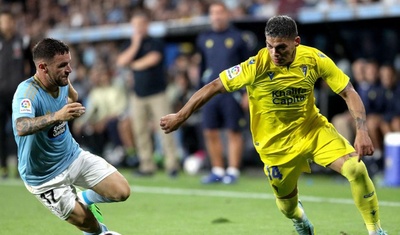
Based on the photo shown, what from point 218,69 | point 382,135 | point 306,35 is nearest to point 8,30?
point 218,69

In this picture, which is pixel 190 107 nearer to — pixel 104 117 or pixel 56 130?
pixel 56 130

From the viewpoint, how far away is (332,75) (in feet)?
24.1

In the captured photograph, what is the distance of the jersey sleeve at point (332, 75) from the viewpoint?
23.9 feet

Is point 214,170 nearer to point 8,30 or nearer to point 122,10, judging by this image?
point 8,30

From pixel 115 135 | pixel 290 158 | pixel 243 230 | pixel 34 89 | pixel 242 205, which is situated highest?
pixel 34 89

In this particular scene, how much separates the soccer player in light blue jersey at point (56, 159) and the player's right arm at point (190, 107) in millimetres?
854

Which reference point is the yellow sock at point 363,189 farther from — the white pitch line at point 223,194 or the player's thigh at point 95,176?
the white pitch line at point 223,194

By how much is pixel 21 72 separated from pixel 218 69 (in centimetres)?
345

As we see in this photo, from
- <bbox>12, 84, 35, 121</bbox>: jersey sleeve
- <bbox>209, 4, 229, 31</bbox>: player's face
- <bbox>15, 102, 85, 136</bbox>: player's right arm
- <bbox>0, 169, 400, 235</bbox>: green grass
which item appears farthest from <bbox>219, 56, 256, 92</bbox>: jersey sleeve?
<bbox>209, 4, 229, 31</bbox>: player's face

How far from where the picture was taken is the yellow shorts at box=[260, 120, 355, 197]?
24.5ft

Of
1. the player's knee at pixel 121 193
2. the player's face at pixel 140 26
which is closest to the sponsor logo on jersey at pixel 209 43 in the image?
the player's face at pixel 140 26

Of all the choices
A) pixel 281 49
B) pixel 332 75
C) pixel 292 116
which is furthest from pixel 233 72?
pixel 332 75

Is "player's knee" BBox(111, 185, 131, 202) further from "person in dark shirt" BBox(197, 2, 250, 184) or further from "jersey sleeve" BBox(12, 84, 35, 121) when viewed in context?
"person in dark shirt" BBox(197, 2, 250, 184)

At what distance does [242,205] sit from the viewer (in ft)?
35.3
